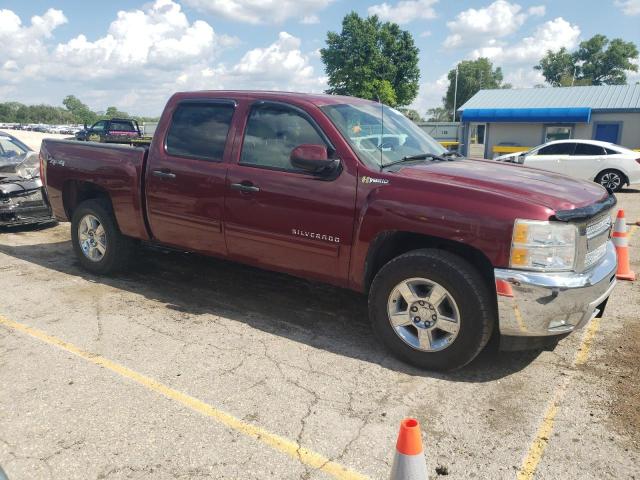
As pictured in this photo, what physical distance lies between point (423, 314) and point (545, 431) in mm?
1036

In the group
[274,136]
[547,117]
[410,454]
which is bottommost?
[410,454]

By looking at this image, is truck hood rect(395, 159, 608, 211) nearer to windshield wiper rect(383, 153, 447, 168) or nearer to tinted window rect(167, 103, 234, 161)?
windshield wiper rect(383, 153, 447, 168)

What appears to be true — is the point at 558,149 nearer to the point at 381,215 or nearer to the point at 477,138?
the point at 381,215

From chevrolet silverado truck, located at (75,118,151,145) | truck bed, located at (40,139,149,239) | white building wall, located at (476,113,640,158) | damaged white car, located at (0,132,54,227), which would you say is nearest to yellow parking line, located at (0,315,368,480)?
truck bed, located at (40,139,149,239)

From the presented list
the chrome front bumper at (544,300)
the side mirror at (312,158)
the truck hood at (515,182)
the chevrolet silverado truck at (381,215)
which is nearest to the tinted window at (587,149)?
the chevrolet silverado truck at (381,215)

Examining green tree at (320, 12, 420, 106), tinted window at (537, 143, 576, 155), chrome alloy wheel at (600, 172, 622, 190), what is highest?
green tree at (320, 12, 420, 106)

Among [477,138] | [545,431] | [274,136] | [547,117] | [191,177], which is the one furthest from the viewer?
[477,138]

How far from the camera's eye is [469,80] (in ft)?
299

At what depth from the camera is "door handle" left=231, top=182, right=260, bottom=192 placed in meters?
4.35

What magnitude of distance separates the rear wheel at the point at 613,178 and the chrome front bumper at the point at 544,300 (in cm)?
1250

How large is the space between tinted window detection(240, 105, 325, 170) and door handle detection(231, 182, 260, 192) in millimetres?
184

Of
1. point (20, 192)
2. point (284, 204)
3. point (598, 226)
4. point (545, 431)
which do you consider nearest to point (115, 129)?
point (20, 192)

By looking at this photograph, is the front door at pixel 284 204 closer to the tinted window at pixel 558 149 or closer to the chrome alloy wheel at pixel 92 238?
the chrome alloy wheel at pixel 92 238

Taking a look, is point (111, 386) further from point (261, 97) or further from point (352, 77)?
point (352, 77)
